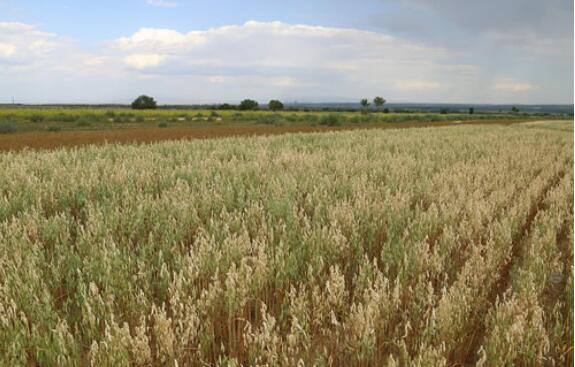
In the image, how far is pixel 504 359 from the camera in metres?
2.32

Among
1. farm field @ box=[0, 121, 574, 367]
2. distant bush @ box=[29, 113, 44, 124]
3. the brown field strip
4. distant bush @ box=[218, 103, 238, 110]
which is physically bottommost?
farm field @ box=[0, 121, 574, 367]

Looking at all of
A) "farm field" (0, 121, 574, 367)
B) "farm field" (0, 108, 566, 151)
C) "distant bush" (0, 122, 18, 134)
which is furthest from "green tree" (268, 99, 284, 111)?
"farm field" (0, 121, 574, 367)

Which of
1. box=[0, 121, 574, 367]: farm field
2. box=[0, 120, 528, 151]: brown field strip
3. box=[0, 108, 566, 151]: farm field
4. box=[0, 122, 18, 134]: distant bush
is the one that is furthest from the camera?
box=[0, 122, 18, 134]: distant bush

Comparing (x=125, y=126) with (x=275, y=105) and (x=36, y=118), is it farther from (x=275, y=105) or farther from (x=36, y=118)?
(x=275, y=105)

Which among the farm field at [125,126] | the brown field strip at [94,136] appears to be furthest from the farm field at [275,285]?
the farm field at [125,126]

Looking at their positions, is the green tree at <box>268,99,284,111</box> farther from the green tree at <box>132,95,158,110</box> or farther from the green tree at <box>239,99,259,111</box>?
the green tree at <box>132,95,158,110</box>

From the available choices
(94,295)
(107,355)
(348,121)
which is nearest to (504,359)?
(107,355)

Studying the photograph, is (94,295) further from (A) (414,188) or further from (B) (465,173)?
(B) (465,173)

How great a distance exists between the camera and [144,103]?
4028 inches

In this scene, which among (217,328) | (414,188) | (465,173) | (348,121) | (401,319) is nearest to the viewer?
(217,328)

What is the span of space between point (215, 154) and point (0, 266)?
7.14 metres

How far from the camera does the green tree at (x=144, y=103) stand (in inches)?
3947

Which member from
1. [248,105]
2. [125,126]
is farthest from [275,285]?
[248,105]

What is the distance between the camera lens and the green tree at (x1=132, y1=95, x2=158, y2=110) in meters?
100
